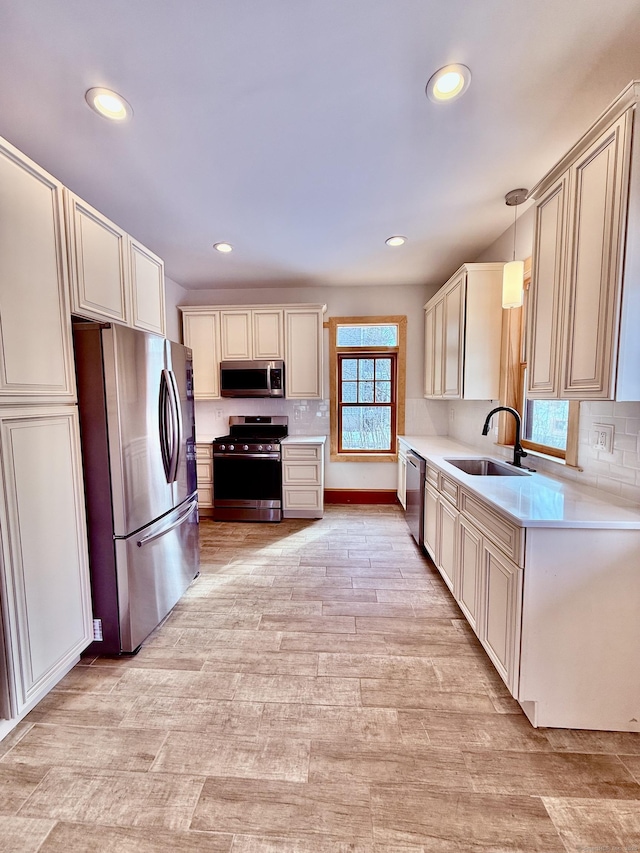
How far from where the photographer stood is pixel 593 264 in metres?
1.40

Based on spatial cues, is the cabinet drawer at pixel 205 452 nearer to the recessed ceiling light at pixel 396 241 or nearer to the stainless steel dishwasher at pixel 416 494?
the stainless steel dishwasher at pixel 416 494

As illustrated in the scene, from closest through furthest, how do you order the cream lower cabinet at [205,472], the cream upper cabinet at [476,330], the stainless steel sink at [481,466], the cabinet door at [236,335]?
the stainless steel sink at [481,466]
the cream upper cabinet at [476,330]
the cream lower cabinet at [205,472]
the cabinet door at [236,335]

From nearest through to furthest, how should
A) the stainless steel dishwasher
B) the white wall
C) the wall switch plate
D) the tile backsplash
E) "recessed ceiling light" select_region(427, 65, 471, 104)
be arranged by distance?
"recessed ceiling light" select_region(427, 65, 471, 104) → the tile backsplash → the wall switch plate → the stainless steel dishwasher → the white wall

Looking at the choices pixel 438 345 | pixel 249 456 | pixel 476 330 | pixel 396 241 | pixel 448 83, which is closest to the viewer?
pixel 448 83

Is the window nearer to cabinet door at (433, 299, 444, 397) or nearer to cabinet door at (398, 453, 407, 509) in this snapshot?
cabinet door at (398, 453, 407, 509)

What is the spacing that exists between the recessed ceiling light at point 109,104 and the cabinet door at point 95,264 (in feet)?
1.29

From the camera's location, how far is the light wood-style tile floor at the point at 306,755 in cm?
108

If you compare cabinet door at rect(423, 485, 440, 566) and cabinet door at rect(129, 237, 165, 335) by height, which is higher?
cabinet door at rect(129, 237, 165, 335)

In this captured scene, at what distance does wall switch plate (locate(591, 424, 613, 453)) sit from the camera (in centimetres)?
169

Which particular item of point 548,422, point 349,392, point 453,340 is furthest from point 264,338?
point 548,422

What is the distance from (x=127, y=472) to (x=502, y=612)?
1.96 meters

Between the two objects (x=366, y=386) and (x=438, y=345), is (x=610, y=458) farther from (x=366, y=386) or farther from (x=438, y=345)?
(x=366, y=386)

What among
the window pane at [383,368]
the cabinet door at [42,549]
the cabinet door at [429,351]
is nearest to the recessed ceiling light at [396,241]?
the cabinet door at [429,351]

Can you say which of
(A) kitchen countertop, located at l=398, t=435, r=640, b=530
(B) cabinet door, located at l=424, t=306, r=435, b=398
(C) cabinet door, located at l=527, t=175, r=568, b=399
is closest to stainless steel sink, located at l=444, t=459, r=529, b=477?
(A) kitchen countertop, located at l=398, t=435, r=640, b=530
